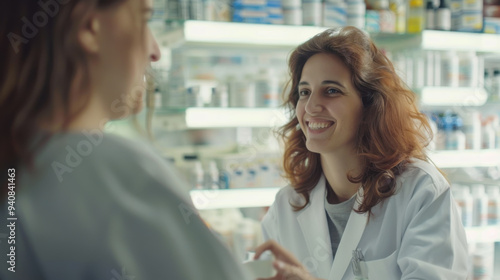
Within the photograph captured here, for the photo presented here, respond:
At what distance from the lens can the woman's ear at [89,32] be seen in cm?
37

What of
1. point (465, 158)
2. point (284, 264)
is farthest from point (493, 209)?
point (284, 264)

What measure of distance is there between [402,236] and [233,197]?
1010 mm

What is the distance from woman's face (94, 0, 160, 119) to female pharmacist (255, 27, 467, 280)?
947 millimetres

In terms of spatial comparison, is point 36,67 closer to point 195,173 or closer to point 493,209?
point 195,173

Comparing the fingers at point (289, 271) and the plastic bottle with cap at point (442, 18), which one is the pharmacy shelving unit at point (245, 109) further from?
the fingers at point (289, 271)

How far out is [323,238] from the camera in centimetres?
144

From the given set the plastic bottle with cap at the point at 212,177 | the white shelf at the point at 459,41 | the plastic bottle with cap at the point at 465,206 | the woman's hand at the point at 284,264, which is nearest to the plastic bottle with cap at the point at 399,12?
the white shelf at the point at 459,41

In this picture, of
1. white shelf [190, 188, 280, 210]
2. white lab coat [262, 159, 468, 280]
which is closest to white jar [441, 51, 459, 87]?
white shelf [190, 188, 280, 210]

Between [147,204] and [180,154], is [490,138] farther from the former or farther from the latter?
[147,204]

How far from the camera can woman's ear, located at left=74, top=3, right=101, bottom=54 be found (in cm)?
37

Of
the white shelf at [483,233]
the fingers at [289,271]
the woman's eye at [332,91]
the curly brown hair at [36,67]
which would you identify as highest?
the curly brown hair at [36,67]

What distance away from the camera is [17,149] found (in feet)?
1.23

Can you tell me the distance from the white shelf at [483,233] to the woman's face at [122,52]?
2.68 meters

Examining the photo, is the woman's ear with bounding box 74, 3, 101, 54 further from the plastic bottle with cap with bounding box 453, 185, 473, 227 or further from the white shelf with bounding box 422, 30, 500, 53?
the plastic bottle with cap with bounding box 453, 185, 473, 227
